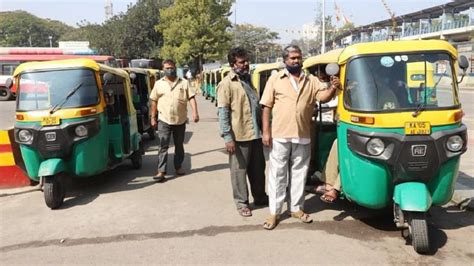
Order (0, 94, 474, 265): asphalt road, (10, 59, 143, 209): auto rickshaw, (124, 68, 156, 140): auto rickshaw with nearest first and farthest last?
(0, 94, 474, 265): asphalt road < (10, 59, 143, 209): auto rickshaw < (124, 68, 156, 140): auto rickshaw

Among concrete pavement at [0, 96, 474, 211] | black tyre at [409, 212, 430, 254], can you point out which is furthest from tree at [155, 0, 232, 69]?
black tyre at [409, 212, 430, 254]

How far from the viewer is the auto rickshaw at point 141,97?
440 inches

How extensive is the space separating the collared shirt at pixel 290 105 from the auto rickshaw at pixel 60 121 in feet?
8.79

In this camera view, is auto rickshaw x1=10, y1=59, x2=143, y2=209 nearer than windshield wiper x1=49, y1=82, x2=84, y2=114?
Yes

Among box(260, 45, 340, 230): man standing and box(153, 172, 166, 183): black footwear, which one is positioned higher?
box(260, 45, 340, 230): man standing

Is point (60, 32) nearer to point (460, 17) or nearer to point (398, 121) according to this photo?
point (460, 17)

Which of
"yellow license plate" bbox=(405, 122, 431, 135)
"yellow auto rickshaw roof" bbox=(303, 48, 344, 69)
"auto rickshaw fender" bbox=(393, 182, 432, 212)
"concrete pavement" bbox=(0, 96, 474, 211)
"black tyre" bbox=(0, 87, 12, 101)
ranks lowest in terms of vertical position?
"concrete pavement" bbox=(0, 96, 474, 211)

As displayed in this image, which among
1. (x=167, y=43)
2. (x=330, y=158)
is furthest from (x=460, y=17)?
(x=330, y=158)

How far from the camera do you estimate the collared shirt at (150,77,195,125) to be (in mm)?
7312

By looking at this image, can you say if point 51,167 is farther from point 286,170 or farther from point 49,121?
point 286,170

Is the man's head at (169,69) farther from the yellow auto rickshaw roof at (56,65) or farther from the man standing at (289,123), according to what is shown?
the man standing at (289,123)

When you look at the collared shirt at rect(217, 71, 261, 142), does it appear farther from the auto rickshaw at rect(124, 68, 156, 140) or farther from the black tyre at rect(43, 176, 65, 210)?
the auto rickshaw at rect(124, 68, 156, 140)

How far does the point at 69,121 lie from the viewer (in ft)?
19.7

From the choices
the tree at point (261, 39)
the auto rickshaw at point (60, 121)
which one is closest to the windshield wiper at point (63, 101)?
the auto rickshaw at point (60, 121)
